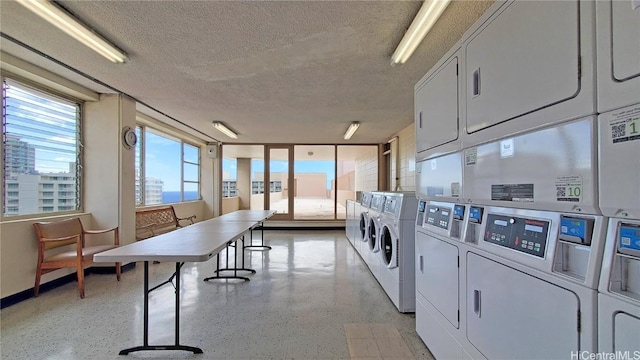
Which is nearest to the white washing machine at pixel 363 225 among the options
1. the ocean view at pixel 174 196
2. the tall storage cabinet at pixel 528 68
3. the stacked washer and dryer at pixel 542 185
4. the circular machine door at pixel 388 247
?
the circular machine door at pixel 388 247

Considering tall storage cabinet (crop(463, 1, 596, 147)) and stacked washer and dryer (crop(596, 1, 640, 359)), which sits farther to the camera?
tall storage cabinet (crop(463, 1, 596, 147))

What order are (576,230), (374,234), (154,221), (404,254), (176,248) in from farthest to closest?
(154,221) → (374,234) → (404,254) → (176,248) → (576,230)

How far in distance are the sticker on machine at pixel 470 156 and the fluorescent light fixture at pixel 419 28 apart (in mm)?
1081

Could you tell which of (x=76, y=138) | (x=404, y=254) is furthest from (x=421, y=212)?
(x=76, y=138)

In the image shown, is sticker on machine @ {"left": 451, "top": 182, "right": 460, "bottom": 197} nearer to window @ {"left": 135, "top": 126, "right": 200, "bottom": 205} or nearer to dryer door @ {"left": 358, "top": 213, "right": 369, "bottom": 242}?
dryer door @ {"left": 358, "top": 213, "right": 369, "bottom": 242}

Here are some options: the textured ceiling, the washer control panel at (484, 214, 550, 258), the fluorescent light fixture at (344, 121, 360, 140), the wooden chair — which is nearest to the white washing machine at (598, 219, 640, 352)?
the washer control panel at (484, 214, 550, 258)

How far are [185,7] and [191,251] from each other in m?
1.83

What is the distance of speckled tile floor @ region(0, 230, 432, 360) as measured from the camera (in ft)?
7.38

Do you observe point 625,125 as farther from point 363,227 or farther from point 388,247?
point 363,227

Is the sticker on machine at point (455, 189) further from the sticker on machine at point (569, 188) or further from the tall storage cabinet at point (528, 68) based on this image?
the sticker on machine at point (569, 188)

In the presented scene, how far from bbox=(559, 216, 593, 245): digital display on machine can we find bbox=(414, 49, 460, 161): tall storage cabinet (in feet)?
2.75

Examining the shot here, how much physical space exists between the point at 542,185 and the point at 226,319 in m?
2.75

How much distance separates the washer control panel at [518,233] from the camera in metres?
1.15

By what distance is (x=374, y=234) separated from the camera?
3.98m
